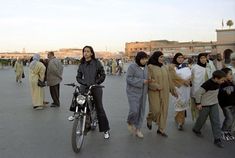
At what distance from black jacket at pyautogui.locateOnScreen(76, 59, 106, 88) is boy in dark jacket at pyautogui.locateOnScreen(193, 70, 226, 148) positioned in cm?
182

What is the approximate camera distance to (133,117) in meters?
7.39

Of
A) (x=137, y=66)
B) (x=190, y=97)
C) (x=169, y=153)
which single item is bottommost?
(x=169, y=153)

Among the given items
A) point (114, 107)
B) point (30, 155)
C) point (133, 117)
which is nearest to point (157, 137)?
point (133, 117)

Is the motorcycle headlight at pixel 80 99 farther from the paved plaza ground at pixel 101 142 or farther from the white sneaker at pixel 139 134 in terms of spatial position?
the white sneaker at pixel 139 134

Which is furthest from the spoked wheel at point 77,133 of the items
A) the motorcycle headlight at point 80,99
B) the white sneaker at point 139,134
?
the white sneaker at point 139,134

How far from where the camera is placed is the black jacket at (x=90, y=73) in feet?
23.3

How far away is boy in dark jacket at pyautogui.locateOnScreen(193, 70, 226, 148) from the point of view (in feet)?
22.1

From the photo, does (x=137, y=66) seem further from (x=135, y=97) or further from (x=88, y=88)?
(x=88, y=88)

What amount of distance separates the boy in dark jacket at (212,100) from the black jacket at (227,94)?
0.38 m

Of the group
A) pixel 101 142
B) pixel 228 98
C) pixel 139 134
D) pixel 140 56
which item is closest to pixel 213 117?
pixel 228 98

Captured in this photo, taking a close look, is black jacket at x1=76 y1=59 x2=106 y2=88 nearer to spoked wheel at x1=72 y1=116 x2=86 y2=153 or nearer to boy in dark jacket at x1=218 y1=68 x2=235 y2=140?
spoked wheel at x1=72 y1=116 x2=86 y2=153

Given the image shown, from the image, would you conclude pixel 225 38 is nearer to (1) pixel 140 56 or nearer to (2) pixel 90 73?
(1) pixel 140 56

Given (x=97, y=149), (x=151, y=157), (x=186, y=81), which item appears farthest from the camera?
(x=186, y=81)

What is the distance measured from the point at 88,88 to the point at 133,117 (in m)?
1.09
